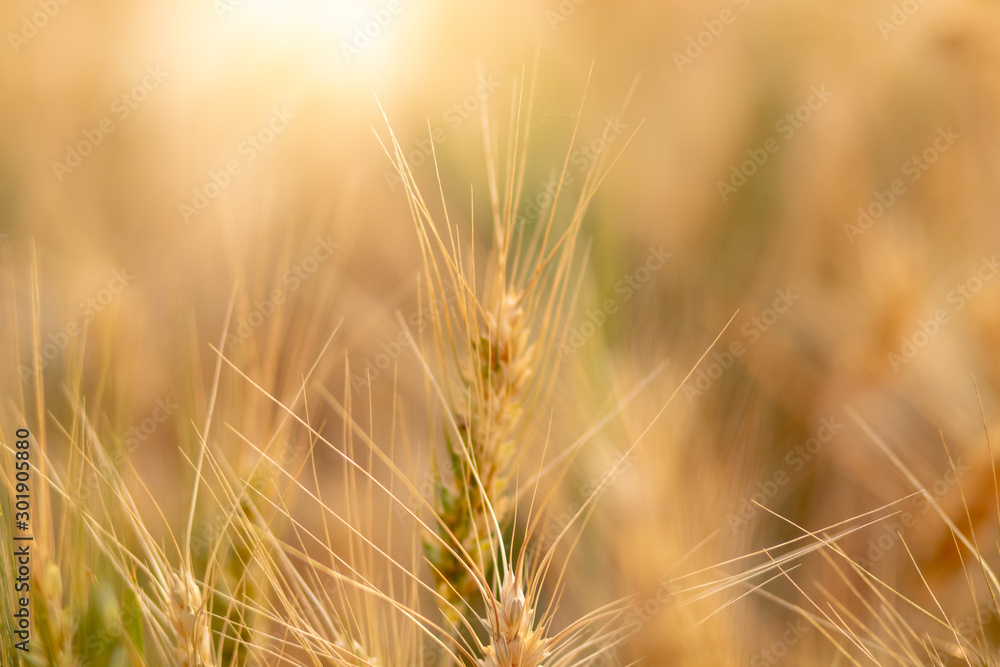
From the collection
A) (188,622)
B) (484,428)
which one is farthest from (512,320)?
(188,622)

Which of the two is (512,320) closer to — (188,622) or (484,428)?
(484,428)

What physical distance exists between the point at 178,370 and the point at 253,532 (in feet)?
1.38

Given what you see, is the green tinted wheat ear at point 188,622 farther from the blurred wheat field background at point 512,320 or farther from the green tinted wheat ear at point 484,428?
the green tinted wheat ear at point 484,428

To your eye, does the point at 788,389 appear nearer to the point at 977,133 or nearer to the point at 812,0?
the point at 977,133

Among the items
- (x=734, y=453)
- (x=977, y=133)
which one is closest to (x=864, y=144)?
(x=977, y=133)

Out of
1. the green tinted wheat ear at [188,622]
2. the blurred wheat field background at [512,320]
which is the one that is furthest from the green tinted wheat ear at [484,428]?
the green tinted wheat ear at [188,622]

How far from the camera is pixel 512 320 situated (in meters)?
0.45

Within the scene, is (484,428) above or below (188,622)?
above

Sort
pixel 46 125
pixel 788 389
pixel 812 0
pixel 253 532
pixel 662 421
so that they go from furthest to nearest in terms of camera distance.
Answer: pixel 46 125, pixel 812 0, pixel 788 389, pixel 662 421, pixel 253 532

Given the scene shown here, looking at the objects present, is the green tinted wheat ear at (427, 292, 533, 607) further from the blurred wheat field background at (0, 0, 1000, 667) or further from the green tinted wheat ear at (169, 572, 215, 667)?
the green tinted wheat ear at (169, 572, 215, 667)

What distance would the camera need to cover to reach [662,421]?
2.08 ft

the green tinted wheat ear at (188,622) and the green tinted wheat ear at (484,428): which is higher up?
the green tinted wheat ear at (484,428)

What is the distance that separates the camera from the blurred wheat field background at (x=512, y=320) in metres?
0.53

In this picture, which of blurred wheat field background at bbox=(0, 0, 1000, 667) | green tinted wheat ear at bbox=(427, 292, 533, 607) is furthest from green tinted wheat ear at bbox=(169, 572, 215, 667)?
green tinted wheat ear at bbox=(427, 292, 533, 607)
